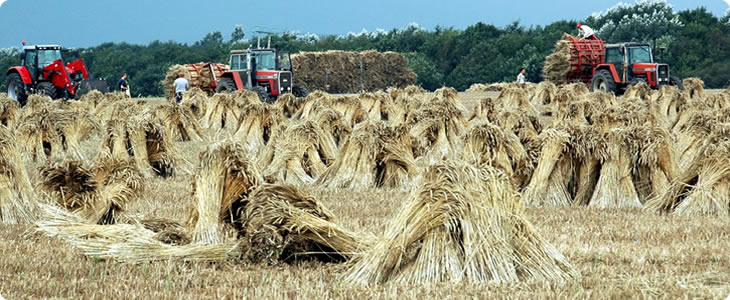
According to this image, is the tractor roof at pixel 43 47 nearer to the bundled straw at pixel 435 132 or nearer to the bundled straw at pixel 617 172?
the bundled straw at pixel 435 132

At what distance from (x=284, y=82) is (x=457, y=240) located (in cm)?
2610

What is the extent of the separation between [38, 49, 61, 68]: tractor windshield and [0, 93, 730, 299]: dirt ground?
29.2 m

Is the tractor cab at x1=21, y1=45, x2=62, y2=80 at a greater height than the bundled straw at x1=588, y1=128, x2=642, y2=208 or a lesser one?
greater

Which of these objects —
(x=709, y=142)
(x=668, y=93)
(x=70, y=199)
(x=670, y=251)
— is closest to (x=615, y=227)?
(x=670, y=251)

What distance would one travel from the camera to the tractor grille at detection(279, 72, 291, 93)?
3177 centimetres

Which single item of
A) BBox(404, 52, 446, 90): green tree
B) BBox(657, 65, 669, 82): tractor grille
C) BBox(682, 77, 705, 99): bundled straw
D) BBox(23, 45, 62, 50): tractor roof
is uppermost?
BBox(23, 45, 62, 50): tractor roof

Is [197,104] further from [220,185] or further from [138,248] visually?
[138,248]

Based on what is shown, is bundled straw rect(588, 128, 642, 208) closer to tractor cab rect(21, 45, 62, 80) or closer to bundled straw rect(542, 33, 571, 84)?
bundled straw rect(542, 33, 571, 84)

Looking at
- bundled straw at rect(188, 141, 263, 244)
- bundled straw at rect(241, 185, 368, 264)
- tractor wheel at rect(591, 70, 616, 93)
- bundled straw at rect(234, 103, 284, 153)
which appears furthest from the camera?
tractor wheel at rect(591, 70, 616, 93)

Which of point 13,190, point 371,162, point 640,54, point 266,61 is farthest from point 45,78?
point 13,190

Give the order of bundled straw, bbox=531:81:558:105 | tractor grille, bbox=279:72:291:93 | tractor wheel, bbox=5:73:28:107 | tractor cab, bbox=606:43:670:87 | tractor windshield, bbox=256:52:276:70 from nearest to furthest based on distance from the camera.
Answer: bundled straw, bbox=531:81:558:105, tractor grille, bbox=279:72:291:93, tractor windshield, bbox=256:52:276:70, tractor cab, bbox=606:43:670:87, tractor wheel, bbox=5:73:28:107

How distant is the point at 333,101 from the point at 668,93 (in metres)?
9.39

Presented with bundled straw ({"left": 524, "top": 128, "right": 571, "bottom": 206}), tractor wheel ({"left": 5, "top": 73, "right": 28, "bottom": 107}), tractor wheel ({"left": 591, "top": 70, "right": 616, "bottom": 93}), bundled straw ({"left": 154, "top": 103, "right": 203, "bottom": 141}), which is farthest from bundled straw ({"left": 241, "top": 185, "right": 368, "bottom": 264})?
tractor wheel ({"left": 5, "top": 73, "right": 28, "bottom": 107})

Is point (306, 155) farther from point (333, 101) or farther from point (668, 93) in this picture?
point (668, 93)
